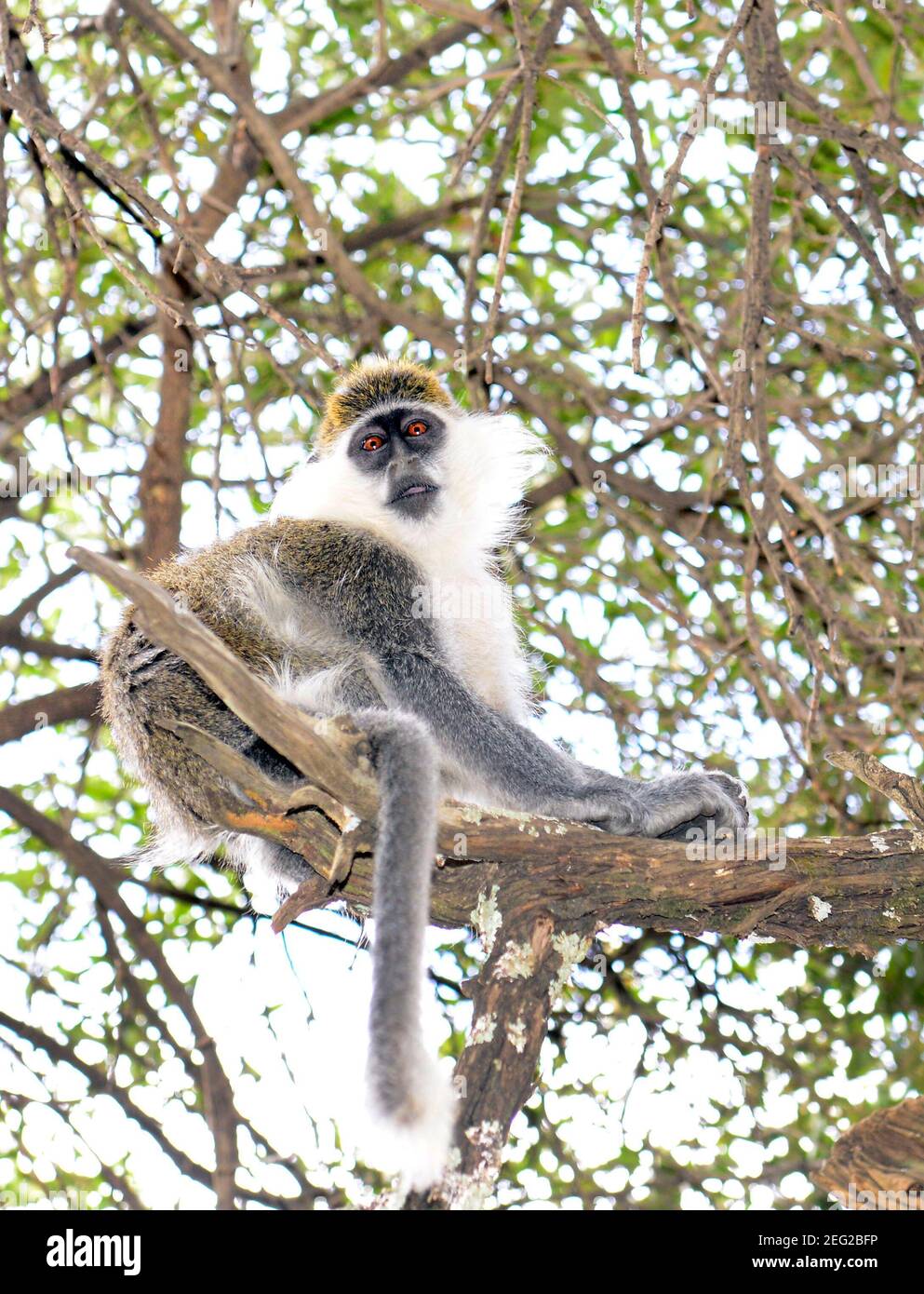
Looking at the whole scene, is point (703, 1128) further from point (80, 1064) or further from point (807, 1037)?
point (80, 1064)

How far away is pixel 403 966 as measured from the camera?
115 inches

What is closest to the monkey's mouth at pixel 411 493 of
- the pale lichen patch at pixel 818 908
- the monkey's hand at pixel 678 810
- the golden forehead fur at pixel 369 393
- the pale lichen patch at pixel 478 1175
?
the golden forehead fur at pixel 369 393

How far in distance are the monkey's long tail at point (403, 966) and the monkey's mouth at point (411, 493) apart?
159 cm

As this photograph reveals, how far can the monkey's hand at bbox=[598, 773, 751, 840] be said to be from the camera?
3980 mm

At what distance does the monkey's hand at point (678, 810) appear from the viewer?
3.98 metres

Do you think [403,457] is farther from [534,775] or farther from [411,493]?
[534,775]

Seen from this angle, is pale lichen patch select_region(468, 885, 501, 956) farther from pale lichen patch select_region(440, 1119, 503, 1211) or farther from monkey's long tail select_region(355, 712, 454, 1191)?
pale lichen patch select_region(440, 1119, 503, 1211)

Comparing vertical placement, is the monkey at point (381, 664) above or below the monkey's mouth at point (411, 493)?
below

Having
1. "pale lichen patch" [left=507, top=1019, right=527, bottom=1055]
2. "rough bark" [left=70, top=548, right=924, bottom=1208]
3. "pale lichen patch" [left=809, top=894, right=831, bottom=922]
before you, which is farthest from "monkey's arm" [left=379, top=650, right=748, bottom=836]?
"pale lichen patch" [left=507, top=1019, right=527, bottom=1055]

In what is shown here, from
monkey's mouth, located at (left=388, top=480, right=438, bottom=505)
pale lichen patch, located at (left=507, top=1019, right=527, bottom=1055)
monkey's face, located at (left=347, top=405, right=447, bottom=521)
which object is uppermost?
monkey's face, located at (left=347, top=405, right=447, bottom=521)

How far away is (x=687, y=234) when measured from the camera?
648 centimetres

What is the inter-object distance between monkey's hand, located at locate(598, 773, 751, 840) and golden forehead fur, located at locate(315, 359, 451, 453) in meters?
1.95

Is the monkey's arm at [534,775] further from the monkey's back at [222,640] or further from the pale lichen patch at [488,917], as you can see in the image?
the pale lichen patch at [488,917]

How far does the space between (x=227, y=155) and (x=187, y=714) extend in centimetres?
363
